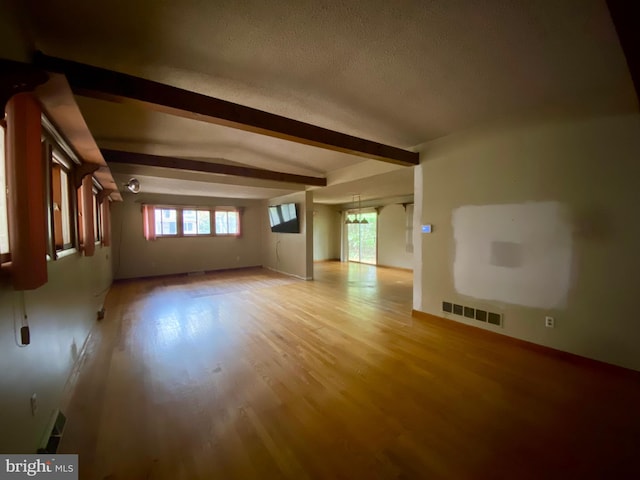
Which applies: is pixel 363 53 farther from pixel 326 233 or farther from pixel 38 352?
pixel 326 233

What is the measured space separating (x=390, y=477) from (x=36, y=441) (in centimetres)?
200

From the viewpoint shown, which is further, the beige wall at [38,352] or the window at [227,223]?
the window at [227,223]

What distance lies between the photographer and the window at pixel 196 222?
751 centimetres

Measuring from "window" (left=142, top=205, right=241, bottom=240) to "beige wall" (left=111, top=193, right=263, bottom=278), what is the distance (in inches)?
6.5

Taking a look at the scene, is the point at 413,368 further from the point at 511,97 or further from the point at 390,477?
the point at 511,97

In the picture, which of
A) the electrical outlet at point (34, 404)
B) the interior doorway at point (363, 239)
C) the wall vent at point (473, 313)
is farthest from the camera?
the interior doorway at point (363, 239)

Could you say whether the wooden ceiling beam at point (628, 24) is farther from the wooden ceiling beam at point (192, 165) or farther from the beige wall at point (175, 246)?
the beige wall at point (175, 246)

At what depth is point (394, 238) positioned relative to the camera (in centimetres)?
855

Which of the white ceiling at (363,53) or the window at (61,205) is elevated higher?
the white ceiling at (363,53)

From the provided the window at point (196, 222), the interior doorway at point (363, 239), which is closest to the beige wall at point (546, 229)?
the interior doorway at point (363, 239)

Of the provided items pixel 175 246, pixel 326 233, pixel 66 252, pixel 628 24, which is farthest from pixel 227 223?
pixel 628 24

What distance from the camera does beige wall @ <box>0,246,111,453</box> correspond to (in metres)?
1.19

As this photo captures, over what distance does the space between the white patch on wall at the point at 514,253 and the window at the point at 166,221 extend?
723cm

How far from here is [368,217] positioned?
9.52 metres
